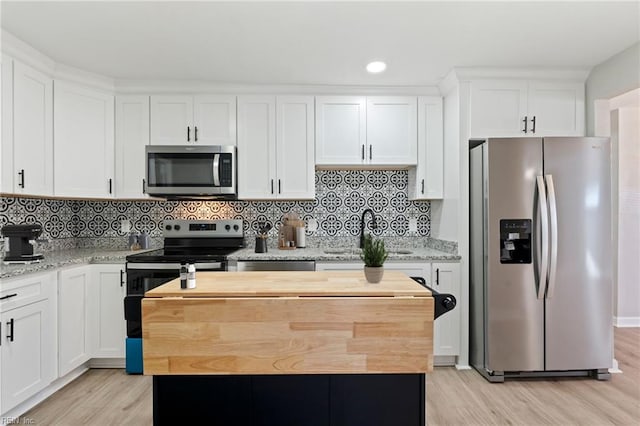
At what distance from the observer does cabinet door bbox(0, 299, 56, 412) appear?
2164 mm

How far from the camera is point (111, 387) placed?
271 centimetres

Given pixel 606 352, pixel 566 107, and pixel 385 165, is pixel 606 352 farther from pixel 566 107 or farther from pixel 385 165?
pixel 385 165

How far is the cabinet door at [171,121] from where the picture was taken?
331 cm

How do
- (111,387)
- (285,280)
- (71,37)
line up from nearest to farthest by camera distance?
(285,280)
(71,37)
(111,387)

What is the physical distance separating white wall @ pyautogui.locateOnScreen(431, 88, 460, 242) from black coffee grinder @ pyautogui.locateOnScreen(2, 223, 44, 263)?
10.5 feet

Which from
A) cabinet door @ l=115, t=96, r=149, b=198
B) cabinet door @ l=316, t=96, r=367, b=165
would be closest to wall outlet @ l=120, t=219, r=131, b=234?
cabinet door @ l=115, t=96, r=149, b=198

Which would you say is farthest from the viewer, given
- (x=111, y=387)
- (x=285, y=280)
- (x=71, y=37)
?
(x=111, y=387)

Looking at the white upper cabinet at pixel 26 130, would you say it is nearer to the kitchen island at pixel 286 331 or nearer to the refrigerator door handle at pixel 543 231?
the kitchen island at pixel 286 331

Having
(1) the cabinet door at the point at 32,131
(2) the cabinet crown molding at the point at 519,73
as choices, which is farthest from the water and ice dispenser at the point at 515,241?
(1) the cabinet door at the point at 32,131

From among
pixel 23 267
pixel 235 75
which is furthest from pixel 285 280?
pixel 235 75

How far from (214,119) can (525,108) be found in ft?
8.98

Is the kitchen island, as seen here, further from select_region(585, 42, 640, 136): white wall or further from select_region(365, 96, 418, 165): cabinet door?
select_region(585, 42, 640, 136): white wall

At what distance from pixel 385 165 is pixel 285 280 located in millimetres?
1921

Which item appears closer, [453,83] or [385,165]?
[453,83]
